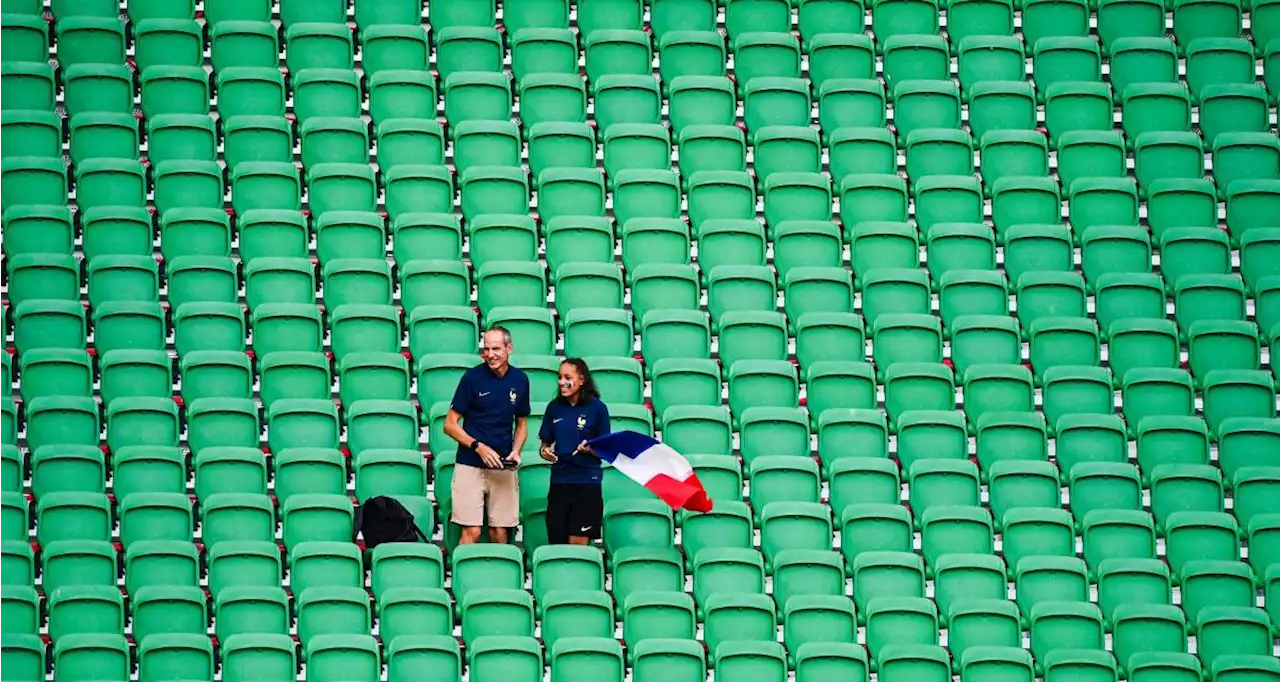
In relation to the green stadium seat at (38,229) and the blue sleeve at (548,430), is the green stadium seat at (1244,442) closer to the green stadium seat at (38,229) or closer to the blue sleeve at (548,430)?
the blue sleeve at (548,430)

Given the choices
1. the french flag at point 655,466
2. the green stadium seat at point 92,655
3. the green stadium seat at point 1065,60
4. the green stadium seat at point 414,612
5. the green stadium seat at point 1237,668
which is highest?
the green stadium seat at point 1065,60

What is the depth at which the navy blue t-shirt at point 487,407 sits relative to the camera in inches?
415

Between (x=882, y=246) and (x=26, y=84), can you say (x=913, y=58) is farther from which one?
(x=26, y=84)

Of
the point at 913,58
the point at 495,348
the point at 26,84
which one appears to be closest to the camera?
the point at 495,348

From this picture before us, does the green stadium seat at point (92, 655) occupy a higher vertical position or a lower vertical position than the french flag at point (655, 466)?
lower

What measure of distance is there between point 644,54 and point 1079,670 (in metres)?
4.64

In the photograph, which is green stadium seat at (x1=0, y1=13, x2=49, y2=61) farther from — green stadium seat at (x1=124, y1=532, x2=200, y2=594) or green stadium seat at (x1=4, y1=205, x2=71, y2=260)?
green stadium seat at (x1=124, y1=532, x2=200, y2=594)

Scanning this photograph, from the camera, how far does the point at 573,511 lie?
1056 cm

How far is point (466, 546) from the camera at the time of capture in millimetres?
10375

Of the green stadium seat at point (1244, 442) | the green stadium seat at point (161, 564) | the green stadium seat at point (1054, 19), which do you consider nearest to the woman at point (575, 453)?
the green stadium seat at point (161, 564)

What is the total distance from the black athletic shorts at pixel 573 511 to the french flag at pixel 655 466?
7.2 inches

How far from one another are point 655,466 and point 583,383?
49 cm

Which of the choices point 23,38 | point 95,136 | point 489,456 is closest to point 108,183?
point 95,136

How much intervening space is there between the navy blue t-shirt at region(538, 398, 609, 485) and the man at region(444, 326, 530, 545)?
0.15 metres
